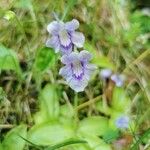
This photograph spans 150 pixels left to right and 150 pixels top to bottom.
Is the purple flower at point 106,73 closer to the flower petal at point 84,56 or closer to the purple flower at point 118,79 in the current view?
the purple flower at point 118,79

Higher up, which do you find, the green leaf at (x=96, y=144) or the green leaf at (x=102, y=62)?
the green leaf at (x=102, y=62)

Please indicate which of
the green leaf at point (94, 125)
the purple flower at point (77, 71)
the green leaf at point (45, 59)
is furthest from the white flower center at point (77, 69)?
the green leaf at point (94, 125)

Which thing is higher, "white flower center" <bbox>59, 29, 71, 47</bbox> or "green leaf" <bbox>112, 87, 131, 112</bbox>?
"white flower center" <bbox>59, 29, 71, 47</bbox>

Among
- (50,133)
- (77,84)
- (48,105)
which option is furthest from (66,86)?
(77,84)

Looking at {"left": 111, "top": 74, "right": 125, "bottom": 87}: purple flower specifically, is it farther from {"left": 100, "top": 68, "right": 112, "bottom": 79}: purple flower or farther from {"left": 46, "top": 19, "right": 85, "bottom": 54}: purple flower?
{"left": 46, "top": 19, "right": 85, "bottom": 54}: purple flower

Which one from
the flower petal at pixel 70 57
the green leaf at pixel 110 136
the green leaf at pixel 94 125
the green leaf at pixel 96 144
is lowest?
the green leaf at pixel 96 144

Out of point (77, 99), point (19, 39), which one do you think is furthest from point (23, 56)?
point (77, 99)

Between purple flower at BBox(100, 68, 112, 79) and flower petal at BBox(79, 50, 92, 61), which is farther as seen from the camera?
purple flower at BBox(100, 68, 112, 79)

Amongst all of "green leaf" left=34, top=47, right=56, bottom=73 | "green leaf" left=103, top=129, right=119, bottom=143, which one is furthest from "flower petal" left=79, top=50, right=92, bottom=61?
"green leaf" left=103, top=129, right=119, bottom=143
